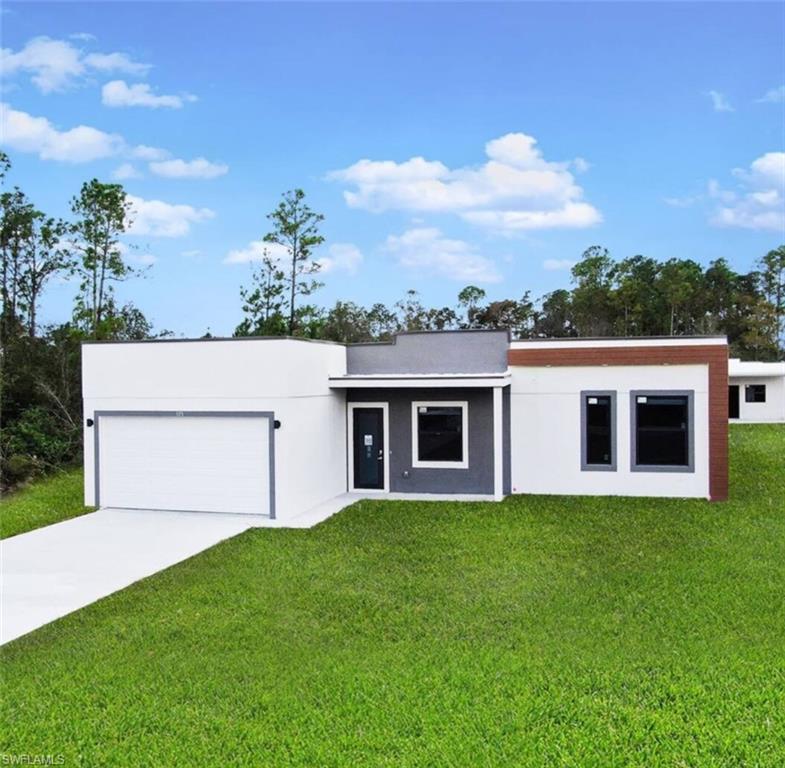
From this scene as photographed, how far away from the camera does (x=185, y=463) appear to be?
13.1 metres

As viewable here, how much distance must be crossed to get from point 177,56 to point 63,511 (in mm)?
10869

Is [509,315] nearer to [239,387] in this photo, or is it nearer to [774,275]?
[774,275]

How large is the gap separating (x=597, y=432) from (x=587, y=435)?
22 cm

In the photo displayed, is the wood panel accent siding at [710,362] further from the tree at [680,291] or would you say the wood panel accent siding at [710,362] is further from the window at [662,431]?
the tree at [680,291]

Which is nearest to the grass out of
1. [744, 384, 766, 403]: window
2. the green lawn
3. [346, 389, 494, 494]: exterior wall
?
the green lawn

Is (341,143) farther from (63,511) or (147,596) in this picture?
(147,596)

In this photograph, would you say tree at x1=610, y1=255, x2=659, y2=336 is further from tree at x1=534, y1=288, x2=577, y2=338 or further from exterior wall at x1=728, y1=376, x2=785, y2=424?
exterior wall at x1=728, y1=376, x2=785, y2=424

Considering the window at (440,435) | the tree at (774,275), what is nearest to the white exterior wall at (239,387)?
the window at (440,435)

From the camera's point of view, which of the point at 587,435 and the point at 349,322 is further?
the point at 349,322

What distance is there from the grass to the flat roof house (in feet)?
2.59

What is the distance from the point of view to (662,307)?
5544 cm

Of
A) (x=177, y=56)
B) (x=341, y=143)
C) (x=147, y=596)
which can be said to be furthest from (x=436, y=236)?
(x=147, y=596)

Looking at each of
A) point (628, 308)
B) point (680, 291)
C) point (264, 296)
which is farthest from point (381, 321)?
point (680, 291)

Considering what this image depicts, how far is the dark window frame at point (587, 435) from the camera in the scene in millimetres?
14375
